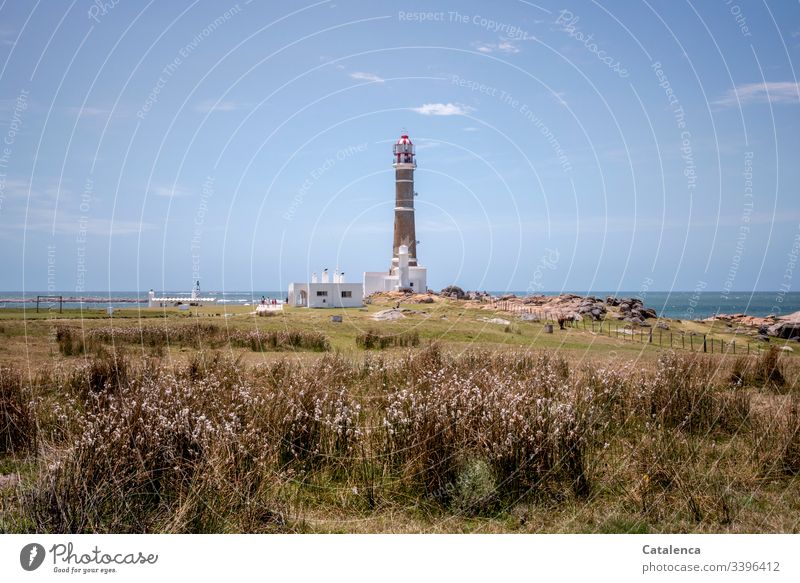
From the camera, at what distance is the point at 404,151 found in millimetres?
57688

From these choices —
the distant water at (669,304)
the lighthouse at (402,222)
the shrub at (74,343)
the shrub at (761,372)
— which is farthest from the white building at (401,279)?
the shrub at (761,372)

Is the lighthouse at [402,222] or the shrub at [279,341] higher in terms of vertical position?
the lighthouse at [402,222]

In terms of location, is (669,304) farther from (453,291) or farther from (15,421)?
(15,421)

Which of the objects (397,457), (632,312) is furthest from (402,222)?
(397,457)

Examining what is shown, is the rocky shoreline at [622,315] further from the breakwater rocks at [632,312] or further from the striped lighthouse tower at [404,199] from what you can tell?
the striped lighthouse tower at [404,199]

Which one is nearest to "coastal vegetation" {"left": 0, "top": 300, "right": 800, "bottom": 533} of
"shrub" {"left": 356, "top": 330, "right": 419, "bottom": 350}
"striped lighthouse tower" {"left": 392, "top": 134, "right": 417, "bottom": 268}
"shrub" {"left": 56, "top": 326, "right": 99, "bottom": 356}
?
"shrub" {"left": 56, "top": 326, "right": 99, "bottom": 356}

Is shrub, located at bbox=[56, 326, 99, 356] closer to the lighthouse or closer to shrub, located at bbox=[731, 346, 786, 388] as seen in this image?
shrub, located at bbox=[731, 346, 786, 388]

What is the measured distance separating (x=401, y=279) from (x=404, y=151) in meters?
11.6

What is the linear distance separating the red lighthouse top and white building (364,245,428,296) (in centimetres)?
824

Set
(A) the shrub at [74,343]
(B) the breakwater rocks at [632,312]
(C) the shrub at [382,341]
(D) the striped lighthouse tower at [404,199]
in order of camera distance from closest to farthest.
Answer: (A) the shrub at [74,343] → (C) the shrub at [382,341] → (B) the breakwater rocks at [632,312] → (D) the striped lighthouse tower at [404,199]

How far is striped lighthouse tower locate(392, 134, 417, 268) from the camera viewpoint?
189ft

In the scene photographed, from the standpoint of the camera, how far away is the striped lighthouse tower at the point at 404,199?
57688 millimetres

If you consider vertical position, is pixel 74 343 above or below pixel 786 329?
above

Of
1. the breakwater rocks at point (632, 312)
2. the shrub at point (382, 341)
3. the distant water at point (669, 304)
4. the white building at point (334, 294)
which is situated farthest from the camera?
the distant water at point (669, 304)
